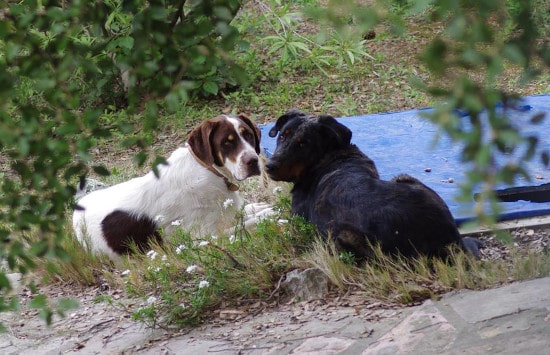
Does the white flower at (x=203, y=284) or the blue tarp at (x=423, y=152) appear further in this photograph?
the blue tarp at (x=423, y=152)

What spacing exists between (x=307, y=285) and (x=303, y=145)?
3.77ft

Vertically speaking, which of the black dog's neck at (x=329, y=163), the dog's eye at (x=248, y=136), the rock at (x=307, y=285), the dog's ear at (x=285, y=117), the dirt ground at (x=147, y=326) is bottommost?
the dirt ground at (x=147, y=326)

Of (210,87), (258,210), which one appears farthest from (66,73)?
(210,87)

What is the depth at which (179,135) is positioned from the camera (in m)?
10.5

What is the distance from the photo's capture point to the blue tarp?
5758 millimetres

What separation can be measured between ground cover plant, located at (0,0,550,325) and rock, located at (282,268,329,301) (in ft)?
0.24

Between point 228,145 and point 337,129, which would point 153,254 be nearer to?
point 228,145

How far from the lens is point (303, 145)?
18.4 feet

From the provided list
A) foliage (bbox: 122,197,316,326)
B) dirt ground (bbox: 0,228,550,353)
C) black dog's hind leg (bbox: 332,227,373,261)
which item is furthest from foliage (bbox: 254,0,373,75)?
black dog's hind leg (bbox: 332,227,373,261)

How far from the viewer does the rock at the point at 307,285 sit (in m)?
4.74

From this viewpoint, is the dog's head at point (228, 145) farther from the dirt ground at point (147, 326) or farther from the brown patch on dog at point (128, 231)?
the dirt ground at point (147, 326)

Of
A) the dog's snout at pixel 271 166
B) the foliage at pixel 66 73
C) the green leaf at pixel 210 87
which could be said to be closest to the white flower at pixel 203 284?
the dog's snout at pixel 271 166

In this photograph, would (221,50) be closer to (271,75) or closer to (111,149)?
(111,149)

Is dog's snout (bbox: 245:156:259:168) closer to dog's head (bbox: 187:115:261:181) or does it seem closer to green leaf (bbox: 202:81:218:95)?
dog's head (bbox: 187:115:261:181)
